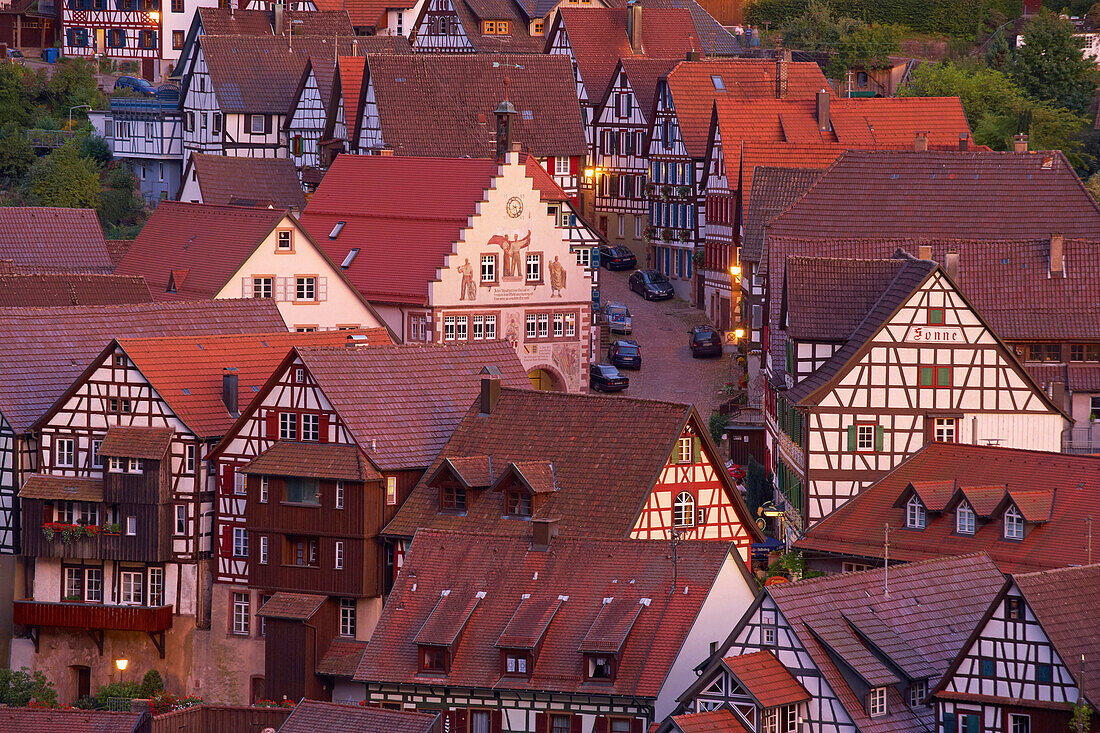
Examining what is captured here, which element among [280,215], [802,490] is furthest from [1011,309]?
[280,215]

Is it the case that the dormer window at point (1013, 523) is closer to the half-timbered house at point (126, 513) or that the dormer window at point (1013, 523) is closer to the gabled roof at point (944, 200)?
the gabled roof at point (944, 200)

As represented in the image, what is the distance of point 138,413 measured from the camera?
258 ft

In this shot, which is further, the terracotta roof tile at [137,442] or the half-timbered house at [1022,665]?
the terracotta roof tile at [137,442]

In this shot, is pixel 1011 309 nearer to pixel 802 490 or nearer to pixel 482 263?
pixel 802 490

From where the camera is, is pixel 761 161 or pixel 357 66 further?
pixel 357 66

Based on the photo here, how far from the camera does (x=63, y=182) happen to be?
13462 centimetres

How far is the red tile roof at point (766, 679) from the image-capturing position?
62250 mm

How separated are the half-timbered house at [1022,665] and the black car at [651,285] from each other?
55.3 m

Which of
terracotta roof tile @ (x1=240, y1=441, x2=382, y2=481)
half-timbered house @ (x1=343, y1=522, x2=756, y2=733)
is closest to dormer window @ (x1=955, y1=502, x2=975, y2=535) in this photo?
half-timbered house @ (x1=343, y1=522, x2=756, y2=733)

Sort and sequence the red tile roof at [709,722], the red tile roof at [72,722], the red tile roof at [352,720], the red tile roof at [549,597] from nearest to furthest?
the red tile roof at [709,722] < the red tile roof at [352,720] < the red tile roof at [549,597] < the red tile roof at [72,722]

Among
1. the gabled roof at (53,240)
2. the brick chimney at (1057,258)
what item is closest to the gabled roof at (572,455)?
the brick chimney at (1057,258)

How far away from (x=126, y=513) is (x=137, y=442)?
6.96 ft

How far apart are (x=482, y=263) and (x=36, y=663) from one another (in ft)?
103

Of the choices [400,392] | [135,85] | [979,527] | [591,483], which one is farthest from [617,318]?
[135,85]
